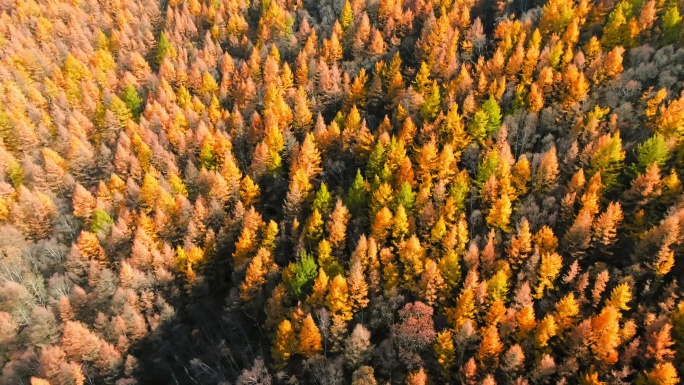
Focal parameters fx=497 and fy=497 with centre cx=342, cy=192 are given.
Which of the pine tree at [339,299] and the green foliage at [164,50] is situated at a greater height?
the green foliage at [164,50]

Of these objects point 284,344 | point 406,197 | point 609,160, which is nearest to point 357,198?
point 406,197

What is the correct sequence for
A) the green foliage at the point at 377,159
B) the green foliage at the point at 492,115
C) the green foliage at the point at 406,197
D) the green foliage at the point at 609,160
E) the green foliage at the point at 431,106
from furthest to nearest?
the green foliage at the point at 431,106 < the green foliage at the point at 492,115 < the green foliage at the point at 377,159 < the green foliage at the point at 406,197 < the green foliage at the point at 609,160

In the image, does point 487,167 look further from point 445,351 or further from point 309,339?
point 309,339

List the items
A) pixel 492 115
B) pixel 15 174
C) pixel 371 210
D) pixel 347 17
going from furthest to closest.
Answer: pixel 347 17, pixel 15 174, pixel 492 115, pixel 371 210

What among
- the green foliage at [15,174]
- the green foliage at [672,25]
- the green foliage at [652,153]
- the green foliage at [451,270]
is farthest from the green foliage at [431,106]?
the green foliage at [15,174]

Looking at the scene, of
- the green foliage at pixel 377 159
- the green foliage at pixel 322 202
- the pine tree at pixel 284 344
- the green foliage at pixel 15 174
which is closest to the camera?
the pine tree at pixel 284 344

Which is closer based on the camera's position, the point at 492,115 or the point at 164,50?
the point at 492,115

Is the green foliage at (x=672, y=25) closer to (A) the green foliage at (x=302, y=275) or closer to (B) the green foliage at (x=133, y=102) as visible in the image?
(A) the green foliage at (x=302, y=275)

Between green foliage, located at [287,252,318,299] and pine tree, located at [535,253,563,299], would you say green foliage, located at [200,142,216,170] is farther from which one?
pine tree, located at [535,253,563,299]
